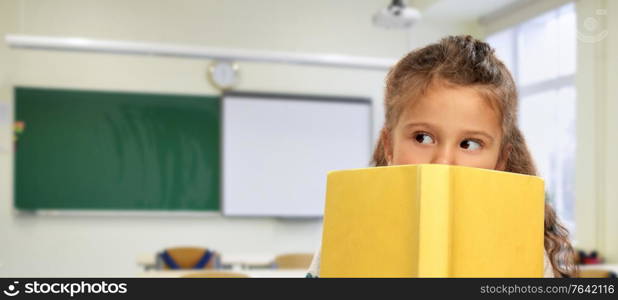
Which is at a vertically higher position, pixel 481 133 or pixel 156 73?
pixel 156 73

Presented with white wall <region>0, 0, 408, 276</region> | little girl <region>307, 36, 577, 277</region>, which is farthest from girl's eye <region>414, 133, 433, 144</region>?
white wall <region>0, 0, 408, 276</region>

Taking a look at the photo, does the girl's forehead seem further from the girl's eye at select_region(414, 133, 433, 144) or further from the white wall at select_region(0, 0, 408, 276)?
the white wall at select_region(0, 0, 408, 276)

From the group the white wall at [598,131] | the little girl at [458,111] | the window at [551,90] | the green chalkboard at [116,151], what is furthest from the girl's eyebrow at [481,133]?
the green chalkboard at [116,151]

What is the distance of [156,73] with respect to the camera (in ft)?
16.6

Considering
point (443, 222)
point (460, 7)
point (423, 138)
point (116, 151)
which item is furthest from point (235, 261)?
point (443, 222)

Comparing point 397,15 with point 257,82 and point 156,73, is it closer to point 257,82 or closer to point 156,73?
point 257,82

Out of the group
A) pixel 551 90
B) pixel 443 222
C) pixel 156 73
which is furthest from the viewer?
pixel 156 73

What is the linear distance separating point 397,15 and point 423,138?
3.33m

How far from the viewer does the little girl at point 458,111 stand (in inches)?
22.1

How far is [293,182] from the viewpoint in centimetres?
528

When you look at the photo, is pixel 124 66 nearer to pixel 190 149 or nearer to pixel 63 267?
pixel 190 149

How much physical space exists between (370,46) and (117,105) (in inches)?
96.8

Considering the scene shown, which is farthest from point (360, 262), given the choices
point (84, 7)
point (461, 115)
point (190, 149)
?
point (84, 7)

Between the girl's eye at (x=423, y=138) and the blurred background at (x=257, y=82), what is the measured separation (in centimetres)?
356
